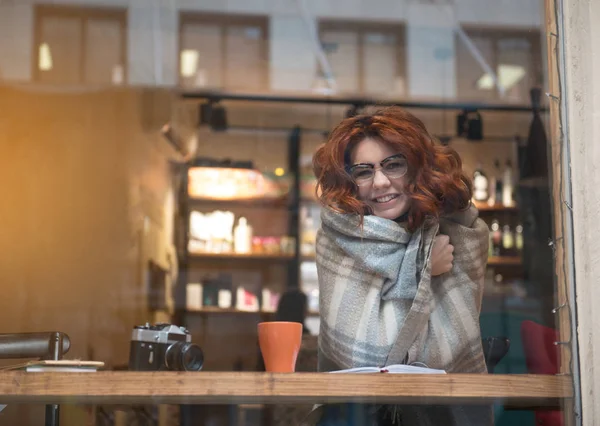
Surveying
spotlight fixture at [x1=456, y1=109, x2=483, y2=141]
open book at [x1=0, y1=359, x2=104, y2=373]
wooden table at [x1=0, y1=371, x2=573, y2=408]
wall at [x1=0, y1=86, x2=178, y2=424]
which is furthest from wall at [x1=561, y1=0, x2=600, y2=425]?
spotlight fixture at [x1=456, y1=109, x2=483, y2=141]

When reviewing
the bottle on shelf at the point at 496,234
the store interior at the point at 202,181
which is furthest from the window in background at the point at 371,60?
the bottle on shelf at the point at 496,234

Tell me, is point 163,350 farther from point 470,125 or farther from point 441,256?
point 470,125

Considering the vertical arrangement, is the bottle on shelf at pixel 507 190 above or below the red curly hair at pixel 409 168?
above

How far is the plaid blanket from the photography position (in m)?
1.50

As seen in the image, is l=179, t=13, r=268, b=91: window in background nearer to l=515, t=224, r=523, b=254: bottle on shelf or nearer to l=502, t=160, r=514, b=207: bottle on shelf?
l=502, t=160, r=514, b=207: bottle on shelf

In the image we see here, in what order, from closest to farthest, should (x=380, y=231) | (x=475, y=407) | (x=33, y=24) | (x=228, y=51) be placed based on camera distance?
1. (x=475, y=407)
2. (x=380, y=231)
3. (x=33, y=24)
4. (x=228, y=51)

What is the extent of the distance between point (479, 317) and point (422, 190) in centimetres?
26

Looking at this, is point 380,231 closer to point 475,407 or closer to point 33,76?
point 475,407

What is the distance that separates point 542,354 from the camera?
5.02 ft

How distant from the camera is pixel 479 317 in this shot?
161cm

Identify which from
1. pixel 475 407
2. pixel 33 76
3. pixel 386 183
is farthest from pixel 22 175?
pixel 475 407

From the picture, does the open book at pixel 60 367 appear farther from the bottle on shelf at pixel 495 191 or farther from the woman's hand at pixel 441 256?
the bottle on shelf at pixel 495 191

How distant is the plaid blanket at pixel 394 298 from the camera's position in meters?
1.50

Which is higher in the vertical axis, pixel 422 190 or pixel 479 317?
pixel 422 190
